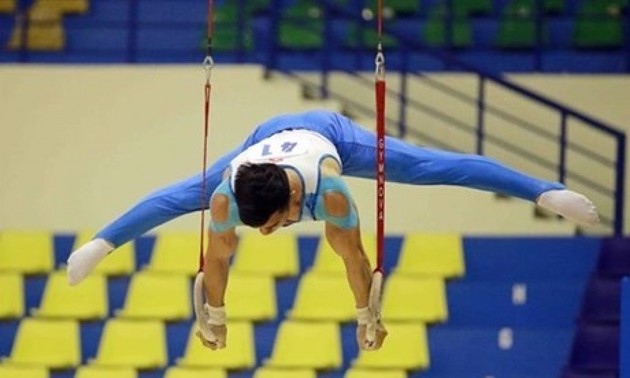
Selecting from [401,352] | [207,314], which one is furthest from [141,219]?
[401,352]

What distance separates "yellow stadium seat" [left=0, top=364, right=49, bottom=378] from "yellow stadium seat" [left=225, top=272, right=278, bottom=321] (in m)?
1.07

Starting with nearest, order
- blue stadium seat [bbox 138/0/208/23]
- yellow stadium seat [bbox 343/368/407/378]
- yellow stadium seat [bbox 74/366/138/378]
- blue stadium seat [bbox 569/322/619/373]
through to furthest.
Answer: yellow stadium seat [bbox 343/368/407/378], yellow stadium seat [bbox 74/366/138/378], blue stadium seat [bbox 569/322/619/373], blue stadium seat [bbox 138/0/208/23]

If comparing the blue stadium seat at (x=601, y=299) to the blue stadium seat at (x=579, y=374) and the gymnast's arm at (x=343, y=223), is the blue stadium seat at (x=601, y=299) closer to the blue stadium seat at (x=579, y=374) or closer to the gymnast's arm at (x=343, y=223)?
the blue stadium seat at (x=579, y=374)

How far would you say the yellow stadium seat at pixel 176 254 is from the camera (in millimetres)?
12031

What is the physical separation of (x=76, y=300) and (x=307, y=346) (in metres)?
1.48

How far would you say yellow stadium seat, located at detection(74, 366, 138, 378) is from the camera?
1127 centimetres

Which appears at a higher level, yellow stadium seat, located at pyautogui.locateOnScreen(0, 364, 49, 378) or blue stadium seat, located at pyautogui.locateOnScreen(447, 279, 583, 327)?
blue stadium seat, located at pyautogui.locateOnScreen(447, 279, 583, 327)

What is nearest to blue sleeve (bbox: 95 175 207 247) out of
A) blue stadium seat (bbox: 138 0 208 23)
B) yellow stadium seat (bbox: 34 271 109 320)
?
yellow stadium seat (bbox: 34 271 109 320)

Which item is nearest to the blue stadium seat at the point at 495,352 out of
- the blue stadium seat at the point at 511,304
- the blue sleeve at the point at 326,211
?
the blue stadium seat at the point at 511,304

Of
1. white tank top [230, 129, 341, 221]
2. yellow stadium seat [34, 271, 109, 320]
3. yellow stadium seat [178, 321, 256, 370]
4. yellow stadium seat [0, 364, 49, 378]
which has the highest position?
white tank top [230, 129, 341, 221]

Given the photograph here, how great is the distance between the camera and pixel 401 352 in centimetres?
1122

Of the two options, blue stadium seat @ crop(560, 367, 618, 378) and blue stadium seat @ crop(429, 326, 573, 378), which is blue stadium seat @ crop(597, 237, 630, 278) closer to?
blue stadium seat @ crop(429, 326, 573, 378)

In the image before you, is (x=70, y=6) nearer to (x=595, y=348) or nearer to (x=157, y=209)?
(x=595, y=348)

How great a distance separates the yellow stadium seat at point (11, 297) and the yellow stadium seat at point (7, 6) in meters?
2.34
